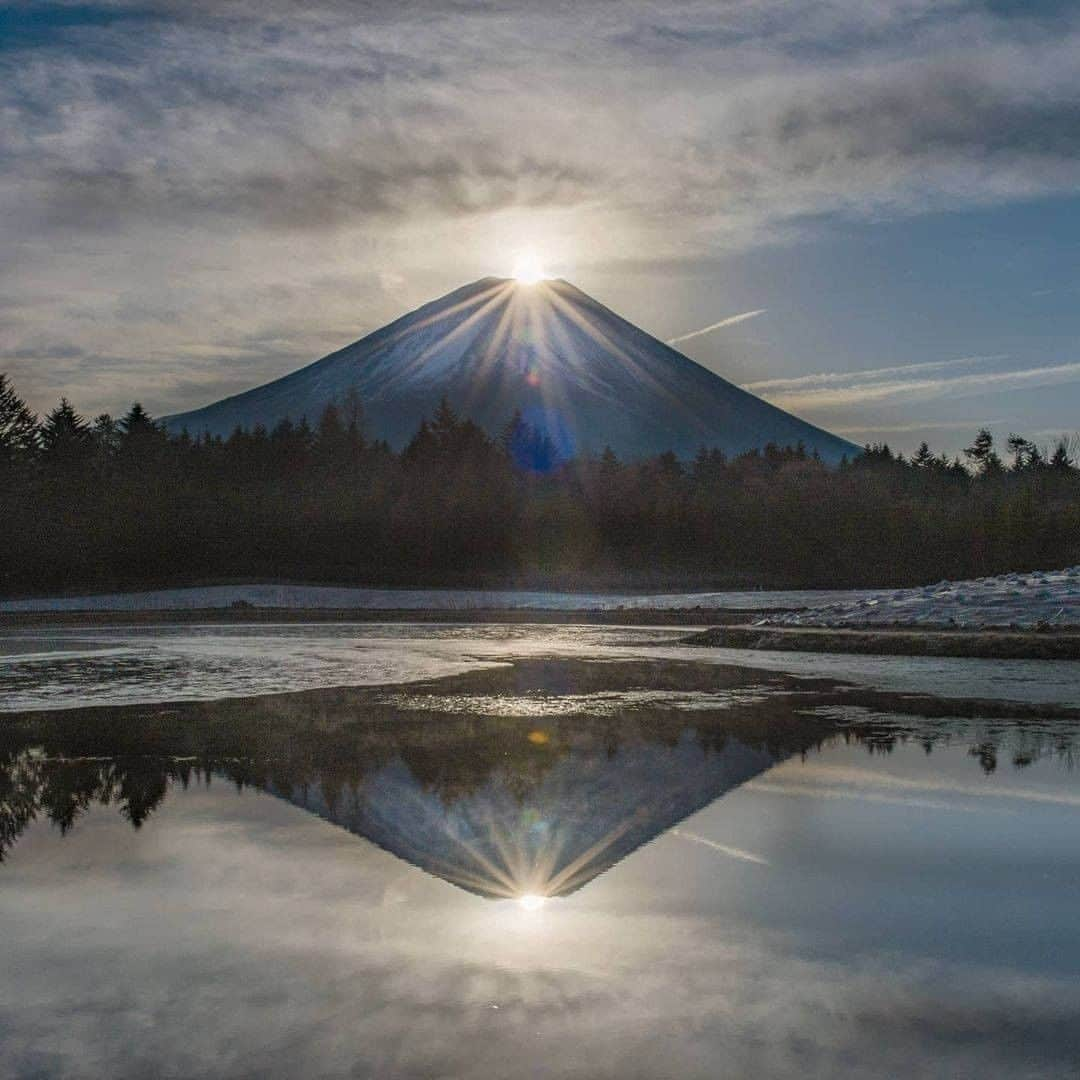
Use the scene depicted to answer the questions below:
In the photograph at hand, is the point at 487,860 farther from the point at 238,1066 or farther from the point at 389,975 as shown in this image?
the point at 238,1066

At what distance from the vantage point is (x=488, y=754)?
10.7 m

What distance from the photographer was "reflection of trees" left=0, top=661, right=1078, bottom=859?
918cm

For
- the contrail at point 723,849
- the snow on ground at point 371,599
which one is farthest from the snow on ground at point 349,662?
the snow on ground at point 371,599

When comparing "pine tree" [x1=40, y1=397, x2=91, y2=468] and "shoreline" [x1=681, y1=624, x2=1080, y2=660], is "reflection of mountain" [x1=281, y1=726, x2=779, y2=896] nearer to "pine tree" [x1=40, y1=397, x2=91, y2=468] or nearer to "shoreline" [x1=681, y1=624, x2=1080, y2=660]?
"shoreline" [x1=681, y1=624, x2=1080, y2=660]

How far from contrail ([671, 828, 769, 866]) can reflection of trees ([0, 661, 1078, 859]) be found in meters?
1.27

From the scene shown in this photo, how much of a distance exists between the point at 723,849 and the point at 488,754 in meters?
3.87

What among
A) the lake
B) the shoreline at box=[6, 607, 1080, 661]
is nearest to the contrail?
the lake

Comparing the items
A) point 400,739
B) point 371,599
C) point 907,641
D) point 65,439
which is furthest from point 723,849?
point 65,439

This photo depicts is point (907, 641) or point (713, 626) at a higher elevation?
point (907, 641)

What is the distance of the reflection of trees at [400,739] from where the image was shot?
30.1 feet

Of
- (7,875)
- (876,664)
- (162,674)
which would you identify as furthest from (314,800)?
(876,664)

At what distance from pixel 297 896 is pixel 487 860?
3.90ft

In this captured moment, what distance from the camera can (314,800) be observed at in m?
8.76

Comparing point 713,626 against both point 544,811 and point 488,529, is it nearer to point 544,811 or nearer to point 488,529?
point 544,811
